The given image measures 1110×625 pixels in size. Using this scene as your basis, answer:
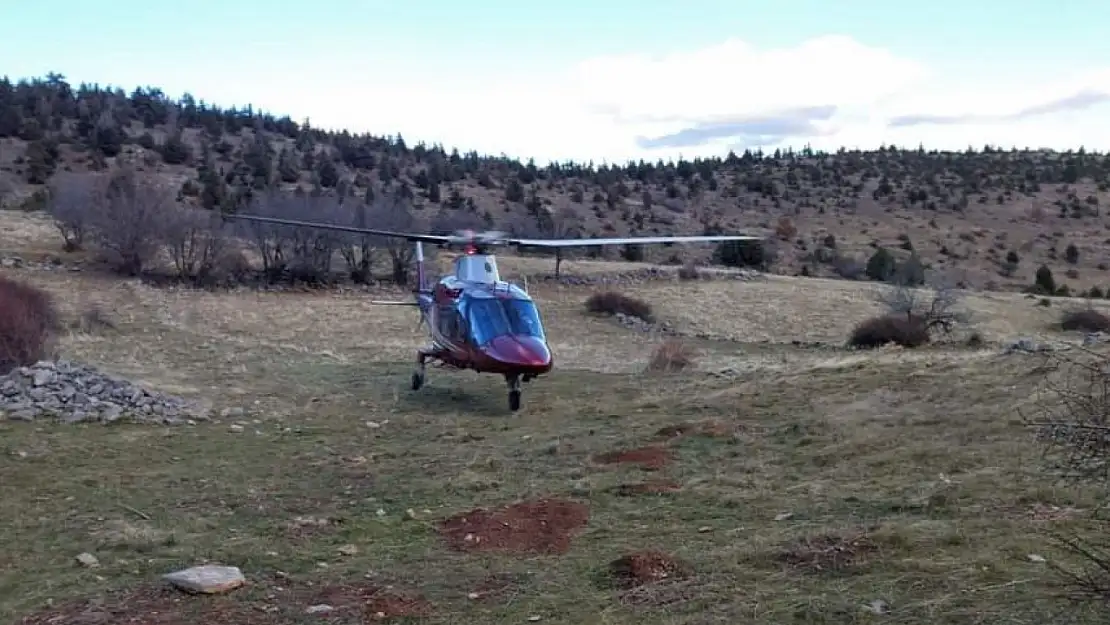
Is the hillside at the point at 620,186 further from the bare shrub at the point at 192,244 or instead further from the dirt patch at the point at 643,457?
the dirt patch at the point at 643,457

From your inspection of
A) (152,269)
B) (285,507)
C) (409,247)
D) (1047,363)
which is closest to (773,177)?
(409,247)

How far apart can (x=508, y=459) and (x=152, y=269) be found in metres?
26.2

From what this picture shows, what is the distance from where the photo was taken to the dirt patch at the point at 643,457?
1084cm

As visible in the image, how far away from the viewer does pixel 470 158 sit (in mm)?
76375

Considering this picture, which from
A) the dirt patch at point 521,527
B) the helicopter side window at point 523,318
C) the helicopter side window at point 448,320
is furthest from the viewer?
the helicopter side window at point 448,320

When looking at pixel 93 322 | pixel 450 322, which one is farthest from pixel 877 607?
pixel 93 322

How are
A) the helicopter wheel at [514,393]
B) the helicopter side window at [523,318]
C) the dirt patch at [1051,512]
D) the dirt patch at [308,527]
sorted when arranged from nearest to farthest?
the dirt patch at [1051,512]
the dirt patch at [308,527]
the helicopter side window at [523,318]
the helicopter wheel at [514,393]

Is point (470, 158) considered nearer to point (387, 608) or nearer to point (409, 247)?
point (409, 247)

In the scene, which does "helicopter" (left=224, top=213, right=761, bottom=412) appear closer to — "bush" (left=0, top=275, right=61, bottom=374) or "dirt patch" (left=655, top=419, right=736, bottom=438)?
"dirt patch" (left=655, top=419, right=736, bottom=438)

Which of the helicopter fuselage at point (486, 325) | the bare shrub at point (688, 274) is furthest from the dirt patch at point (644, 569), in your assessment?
the bare shrub at point (688, 274)

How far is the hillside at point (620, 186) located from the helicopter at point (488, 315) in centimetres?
2475

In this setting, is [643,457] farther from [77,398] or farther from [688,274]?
[688,274]

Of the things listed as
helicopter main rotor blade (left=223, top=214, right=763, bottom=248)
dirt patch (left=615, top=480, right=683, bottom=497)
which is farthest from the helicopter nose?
dirt patch (left=615, top=480, right=683, bottom=497)

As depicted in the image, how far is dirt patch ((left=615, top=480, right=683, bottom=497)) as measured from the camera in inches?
371
